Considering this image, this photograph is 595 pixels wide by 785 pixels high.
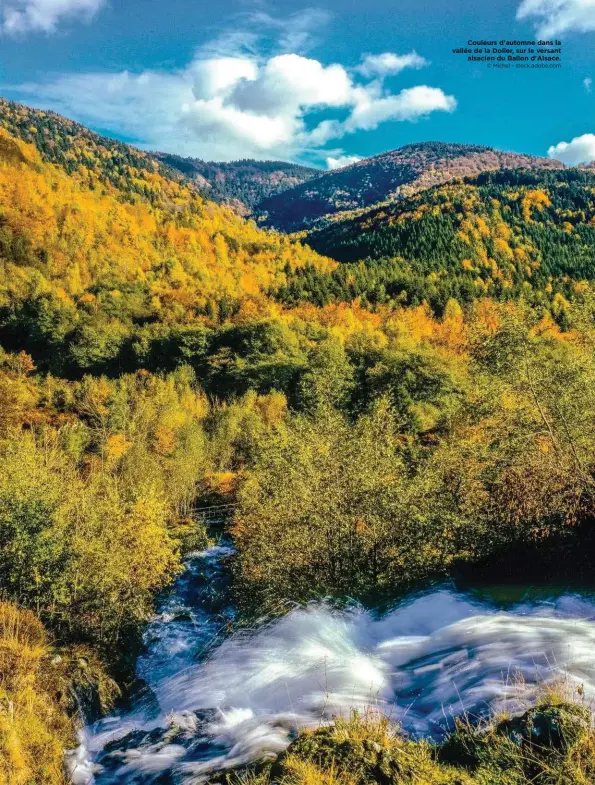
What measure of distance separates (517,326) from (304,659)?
15.3 metres

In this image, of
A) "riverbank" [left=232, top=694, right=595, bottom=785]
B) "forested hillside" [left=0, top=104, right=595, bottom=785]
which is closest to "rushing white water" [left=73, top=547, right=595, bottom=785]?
"forested hillside" [left=0, top=104, right=595, bottom=785]

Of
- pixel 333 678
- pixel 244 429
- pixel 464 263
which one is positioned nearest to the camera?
pixel 333 678

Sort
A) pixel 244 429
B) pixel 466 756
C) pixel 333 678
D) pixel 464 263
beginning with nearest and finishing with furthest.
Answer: pixel 466 756 < pixel 333 678 < pixel 244 429 < pixel 464 263

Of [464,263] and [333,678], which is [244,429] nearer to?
[333,678]

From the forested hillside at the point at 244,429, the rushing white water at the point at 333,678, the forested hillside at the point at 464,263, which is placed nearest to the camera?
the rushing white water at the point at 333,678

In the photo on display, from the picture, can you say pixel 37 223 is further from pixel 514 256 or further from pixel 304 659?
pixel 514 256

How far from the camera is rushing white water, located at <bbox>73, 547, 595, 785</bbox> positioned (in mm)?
12641

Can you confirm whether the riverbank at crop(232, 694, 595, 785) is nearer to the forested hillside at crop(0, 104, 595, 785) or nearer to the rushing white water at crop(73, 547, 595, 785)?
the rushing white water at crop(73, 547, 595, 785)

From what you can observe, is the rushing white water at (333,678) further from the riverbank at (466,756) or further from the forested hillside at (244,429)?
the riverbank at (466,756)

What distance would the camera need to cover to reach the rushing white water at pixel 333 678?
12.6 meters

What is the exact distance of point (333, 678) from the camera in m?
15.0

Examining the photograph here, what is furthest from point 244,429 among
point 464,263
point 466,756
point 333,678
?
point 464,263

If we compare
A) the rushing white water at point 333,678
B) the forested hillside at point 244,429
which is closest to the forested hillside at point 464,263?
the forested hillside at point 244,429

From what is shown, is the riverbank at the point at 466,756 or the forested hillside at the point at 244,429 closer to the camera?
the riverbank at the point at 466,756
